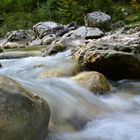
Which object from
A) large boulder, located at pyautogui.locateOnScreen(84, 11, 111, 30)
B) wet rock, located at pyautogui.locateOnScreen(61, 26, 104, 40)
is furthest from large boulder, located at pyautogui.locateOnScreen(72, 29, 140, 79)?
large boulder, located at pyautogui.locateOnScreen(84, 11, 111, 30)

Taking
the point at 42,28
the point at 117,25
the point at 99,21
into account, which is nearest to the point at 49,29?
the point at 42,28

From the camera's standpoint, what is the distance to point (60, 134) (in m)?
5.11

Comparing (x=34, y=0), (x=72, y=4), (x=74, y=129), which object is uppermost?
(x=74, y=129)

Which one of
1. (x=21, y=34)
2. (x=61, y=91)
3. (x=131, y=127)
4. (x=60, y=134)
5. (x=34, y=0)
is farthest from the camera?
(x=34, y=0)

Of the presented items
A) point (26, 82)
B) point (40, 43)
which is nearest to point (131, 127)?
point (26, 82)

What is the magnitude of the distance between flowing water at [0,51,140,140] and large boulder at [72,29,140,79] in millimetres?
238

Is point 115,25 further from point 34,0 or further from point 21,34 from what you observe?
point 34,0

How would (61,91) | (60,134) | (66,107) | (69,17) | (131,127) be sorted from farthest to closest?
1. (69,17)
2. (61,91)
3. (66,107)
4. (131,127)
5. (60,134)

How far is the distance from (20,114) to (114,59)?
13.2 ft

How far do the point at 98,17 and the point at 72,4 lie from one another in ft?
16.3

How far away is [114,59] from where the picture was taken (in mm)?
8023

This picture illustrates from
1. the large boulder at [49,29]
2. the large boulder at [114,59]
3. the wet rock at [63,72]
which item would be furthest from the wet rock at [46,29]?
the wet rock at [63,72]

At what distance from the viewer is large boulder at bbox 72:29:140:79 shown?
316 inches

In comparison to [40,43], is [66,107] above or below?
above
